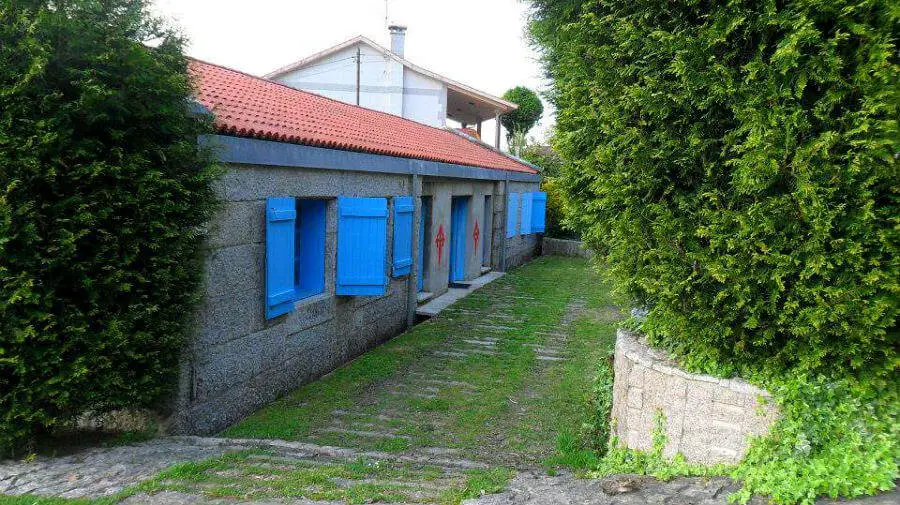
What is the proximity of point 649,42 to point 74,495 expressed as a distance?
455 centimetres

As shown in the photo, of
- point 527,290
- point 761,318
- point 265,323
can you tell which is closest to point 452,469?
point 761,318

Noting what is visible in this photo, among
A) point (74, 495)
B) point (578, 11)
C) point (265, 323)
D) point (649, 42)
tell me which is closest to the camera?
point (74, 495)

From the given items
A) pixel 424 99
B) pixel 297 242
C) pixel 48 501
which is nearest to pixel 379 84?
pixel 424 99

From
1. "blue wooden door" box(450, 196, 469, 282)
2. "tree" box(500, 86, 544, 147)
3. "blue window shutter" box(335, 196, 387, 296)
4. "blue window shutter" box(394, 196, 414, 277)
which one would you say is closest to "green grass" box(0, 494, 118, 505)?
"blue window shutter" box(335, 196, 387, 296)

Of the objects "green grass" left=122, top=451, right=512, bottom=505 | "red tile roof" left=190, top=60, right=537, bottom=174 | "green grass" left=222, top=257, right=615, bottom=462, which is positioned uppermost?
"red tile roof" left=190, top=60, right=537, bottom=174

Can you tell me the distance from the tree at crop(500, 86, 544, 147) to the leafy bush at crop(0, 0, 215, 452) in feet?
102

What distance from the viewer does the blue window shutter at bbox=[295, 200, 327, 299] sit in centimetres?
820

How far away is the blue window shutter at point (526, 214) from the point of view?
20380 millimetres

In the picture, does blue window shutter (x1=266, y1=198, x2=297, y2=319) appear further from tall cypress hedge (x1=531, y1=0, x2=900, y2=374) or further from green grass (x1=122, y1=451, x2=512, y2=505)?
tall cypress hedge (x1=531, y1=0, x2=900, y2=374)

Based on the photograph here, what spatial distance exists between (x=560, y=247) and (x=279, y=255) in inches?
699

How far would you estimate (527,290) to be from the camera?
15.1m

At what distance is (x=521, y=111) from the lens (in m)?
35.5

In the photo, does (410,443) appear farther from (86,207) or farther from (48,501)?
(86,207)

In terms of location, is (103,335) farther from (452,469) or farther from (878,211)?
(878,211)
